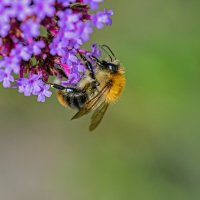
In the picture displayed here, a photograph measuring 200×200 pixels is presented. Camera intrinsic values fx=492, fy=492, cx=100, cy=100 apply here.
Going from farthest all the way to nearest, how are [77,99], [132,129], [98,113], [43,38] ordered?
[132,129] < [98,113] < [77,99] < [43,38]

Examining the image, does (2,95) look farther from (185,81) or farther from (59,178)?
(185,81)

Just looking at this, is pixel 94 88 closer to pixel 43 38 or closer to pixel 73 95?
pixel 73 95

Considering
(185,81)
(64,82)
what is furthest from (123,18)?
(64,82)

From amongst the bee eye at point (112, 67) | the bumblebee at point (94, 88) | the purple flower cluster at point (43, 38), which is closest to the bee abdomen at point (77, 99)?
the bumblebee at point (94, 88)

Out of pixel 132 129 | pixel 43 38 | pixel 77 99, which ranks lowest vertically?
pixel 132 129

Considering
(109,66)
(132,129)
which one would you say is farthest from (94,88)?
(132,129)

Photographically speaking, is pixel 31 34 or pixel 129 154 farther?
pixel 129 154
